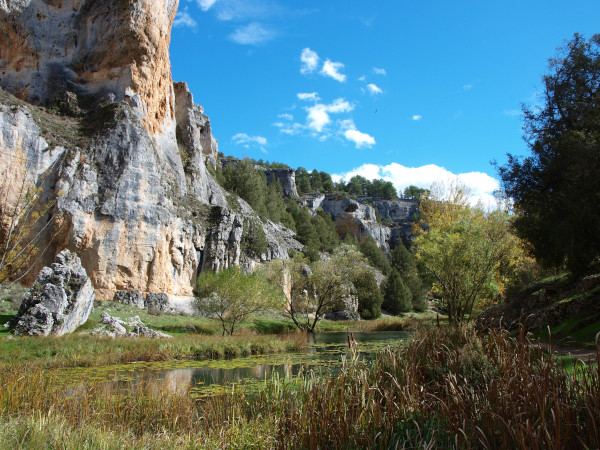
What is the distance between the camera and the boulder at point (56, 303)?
61.6 feet

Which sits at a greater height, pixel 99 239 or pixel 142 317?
pixel 99 239

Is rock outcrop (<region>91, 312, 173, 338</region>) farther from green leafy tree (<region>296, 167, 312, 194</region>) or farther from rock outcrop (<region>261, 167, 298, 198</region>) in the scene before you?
green leafy tree (<region>296, 167, 312, 194</region>)

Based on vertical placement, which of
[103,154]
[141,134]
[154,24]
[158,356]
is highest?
[154,24]

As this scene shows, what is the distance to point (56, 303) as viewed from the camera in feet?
65.8

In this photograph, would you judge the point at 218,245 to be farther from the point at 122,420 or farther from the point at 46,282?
the point at 122,420

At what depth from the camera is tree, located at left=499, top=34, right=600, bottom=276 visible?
14961 millimetres

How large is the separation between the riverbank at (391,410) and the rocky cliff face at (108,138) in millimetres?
29619

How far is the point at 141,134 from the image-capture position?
39.8 metres

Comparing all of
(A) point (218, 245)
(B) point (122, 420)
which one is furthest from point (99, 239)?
(B) point (122, 420)

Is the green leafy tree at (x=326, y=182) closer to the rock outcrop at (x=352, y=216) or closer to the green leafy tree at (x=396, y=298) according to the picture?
the rock outcrop at (x=352, y=216)

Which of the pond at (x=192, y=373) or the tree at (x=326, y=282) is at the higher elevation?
the tree at (x=326, y=282)

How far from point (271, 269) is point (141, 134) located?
64.4ft

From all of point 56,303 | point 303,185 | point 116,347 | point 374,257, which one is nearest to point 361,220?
point 374,257

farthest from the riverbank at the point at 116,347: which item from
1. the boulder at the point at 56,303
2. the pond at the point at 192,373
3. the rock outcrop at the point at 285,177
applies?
the rock outcrop at the point at 285,177
